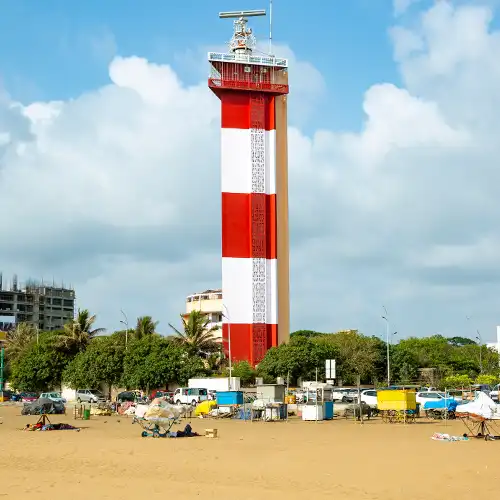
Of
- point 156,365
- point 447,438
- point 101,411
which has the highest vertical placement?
point 156,365

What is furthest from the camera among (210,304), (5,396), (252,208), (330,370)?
(210,304)

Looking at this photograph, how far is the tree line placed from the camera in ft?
206

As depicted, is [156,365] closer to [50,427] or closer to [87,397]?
[87,397]

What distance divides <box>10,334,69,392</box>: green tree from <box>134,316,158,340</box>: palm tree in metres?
7.49

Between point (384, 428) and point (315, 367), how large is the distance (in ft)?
108

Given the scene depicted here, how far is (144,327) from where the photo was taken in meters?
76.0

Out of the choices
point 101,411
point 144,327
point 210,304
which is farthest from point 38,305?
point 101,411

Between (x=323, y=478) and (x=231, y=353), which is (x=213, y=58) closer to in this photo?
(x=231, y=353)

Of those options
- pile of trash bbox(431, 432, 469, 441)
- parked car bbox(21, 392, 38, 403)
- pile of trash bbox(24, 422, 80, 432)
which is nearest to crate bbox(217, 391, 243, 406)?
pile of trash bbox(24, 422, 80, 432)

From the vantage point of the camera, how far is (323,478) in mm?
17531

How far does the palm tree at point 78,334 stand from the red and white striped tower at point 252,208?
12282 millimetres

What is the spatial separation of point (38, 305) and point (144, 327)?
2975 inches

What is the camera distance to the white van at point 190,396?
2001 inches

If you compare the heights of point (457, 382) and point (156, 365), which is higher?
point (156, 365)
